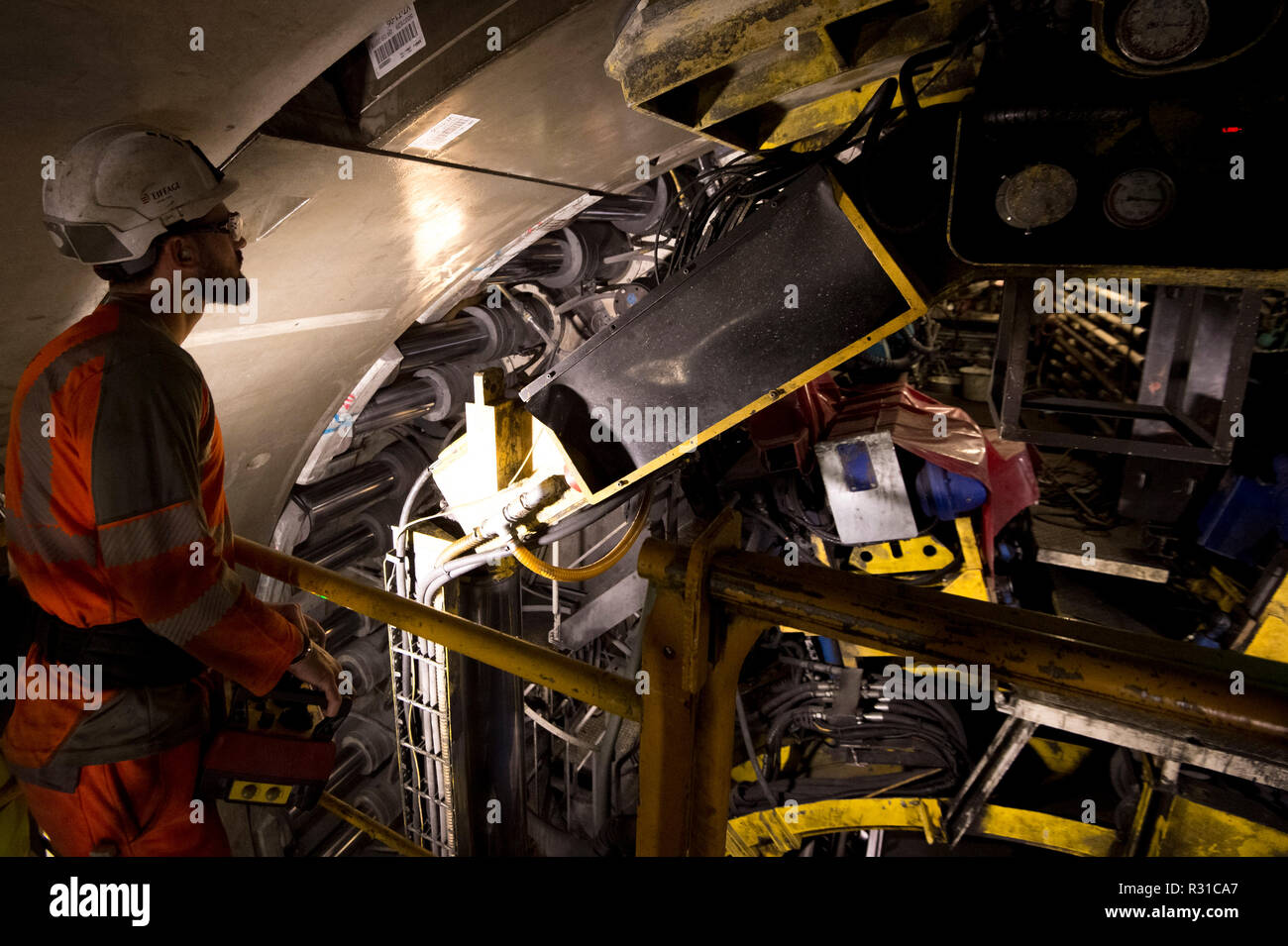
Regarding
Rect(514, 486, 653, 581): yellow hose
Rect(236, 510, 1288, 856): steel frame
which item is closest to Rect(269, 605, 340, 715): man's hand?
Rect(236, 510, 1288, 856): steel frame

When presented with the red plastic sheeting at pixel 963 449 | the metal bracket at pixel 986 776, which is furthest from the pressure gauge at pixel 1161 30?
the metal bracket at pixel 986 776

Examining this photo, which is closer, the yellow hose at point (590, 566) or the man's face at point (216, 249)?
the man's face at point (216, 249)

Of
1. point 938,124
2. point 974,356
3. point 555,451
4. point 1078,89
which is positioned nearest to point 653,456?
point 555,451

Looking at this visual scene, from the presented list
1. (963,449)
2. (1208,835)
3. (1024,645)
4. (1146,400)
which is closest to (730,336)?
(1024,645)

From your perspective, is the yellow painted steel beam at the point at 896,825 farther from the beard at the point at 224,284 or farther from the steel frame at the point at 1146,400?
the beard at the point at 224,284

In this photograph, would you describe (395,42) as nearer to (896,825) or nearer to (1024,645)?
(1024,645)

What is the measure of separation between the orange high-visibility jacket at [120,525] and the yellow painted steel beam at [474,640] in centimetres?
23

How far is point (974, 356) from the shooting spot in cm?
881

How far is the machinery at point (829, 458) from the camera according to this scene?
4.22 ft

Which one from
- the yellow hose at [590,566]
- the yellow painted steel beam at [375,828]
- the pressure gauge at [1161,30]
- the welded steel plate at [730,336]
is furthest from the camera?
the yellow hose at [590,566]

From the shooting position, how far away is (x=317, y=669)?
5.87 ft

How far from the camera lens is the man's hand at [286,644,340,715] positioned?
1759 mm
